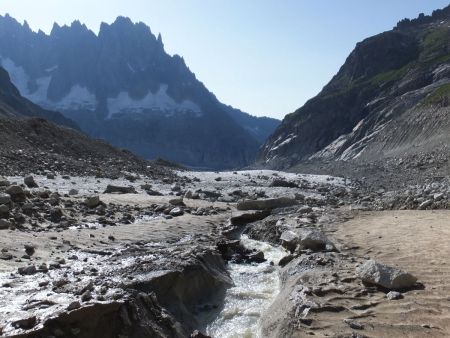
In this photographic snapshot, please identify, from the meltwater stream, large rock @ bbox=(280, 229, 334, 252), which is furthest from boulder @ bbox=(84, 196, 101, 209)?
large rock @ bbox=(280, 229, 334, 252)

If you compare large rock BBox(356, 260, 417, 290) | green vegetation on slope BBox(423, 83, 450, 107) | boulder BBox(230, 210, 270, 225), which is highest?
green vegetation on slope BBox(423, 83, 450, 107)

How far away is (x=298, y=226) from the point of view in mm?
16984

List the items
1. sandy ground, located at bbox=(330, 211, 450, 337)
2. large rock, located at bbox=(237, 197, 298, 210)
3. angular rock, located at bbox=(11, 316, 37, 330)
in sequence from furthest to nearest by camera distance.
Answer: large rock, located at bbox=(237, 197, 298, 210) < sandy ground, located at bbox=(330, 211, 450, 337) < angular rock, located at bbox=(11, 316, 37, 330)

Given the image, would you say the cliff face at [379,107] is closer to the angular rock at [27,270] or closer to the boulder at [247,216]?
the boulder at [247,216]

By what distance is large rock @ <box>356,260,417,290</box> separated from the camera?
9562 mm

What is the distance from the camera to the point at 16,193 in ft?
53.2

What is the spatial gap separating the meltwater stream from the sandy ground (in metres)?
1.99

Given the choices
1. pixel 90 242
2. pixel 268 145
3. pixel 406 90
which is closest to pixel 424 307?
pixel 90 242

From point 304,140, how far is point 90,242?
141612 millimetres

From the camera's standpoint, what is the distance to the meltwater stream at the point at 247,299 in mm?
9547

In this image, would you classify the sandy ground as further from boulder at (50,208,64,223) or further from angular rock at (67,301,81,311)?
boulder at (50,208,64,223)

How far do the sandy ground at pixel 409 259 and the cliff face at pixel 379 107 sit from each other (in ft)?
189

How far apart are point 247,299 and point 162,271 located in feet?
6.70

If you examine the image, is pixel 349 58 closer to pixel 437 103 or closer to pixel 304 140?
pixel 304 140
